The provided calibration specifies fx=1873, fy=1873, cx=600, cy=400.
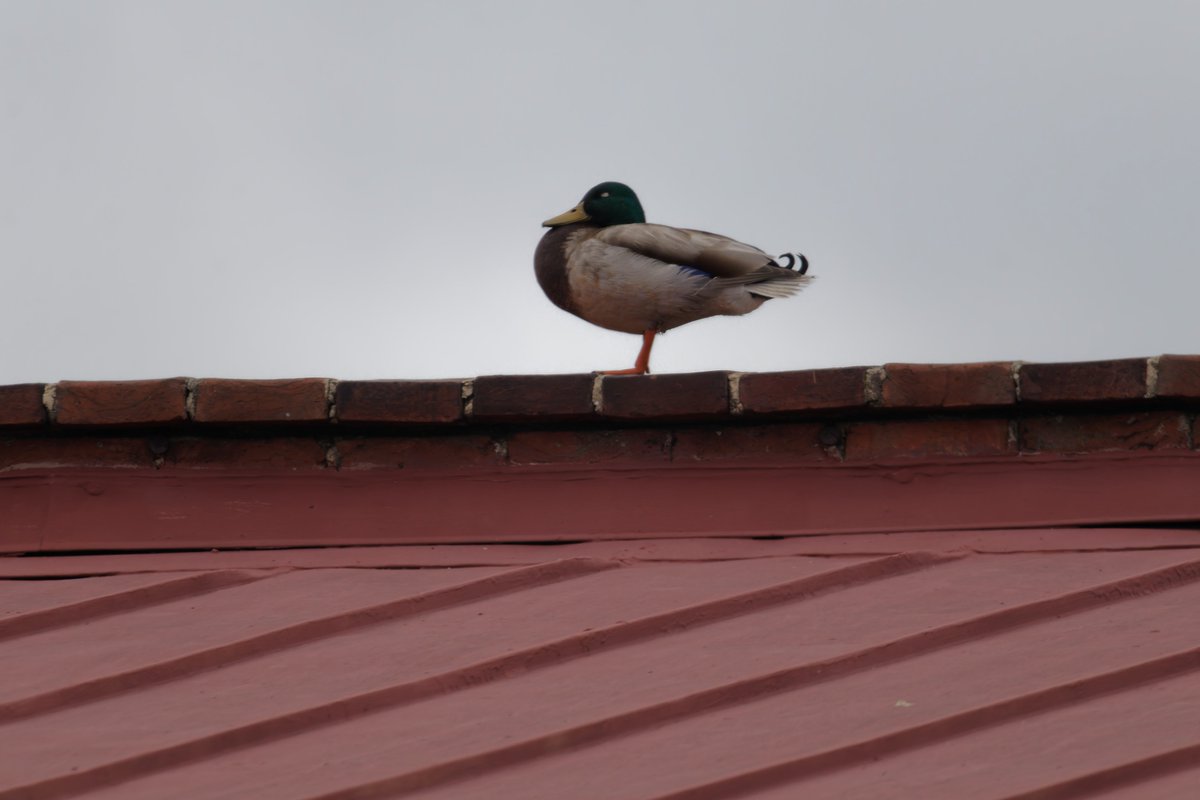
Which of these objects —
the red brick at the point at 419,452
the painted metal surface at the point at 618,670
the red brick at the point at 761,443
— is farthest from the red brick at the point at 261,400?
the red brick at the point at 761,443

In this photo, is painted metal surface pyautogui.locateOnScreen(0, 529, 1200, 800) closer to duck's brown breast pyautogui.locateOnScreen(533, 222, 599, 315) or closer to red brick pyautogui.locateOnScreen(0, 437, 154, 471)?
red brick pyautogui.locateOnScreen(0, 437, 154, 471)

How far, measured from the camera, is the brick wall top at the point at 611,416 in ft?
13.4

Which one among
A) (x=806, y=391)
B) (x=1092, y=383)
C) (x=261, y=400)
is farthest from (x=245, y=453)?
(x=1092, y=383)

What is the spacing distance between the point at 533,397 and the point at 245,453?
71cm

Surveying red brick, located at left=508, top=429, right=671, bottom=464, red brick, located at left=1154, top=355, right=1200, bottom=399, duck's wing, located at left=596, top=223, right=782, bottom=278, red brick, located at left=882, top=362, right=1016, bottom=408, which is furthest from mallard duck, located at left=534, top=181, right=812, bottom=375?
red brick, located at left=1154, top=355, right=1200, bottom=399

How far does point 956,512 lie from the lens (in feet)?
13.4

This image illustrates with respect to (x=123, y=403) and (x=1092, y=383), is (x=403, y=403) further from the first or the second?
(x=1092, y=383)

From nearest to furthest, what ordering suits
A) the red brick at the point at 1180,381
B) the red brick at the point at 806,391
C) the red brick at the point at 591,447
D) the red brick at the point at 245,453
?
the red brick at the point at 1180,381 → the red brick at the point at 806,391 → the red brick at the point at 591,447 → the red brick at the point at 245,453

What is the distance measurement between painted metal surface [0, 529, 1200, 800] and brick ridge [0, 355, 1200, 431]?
299 mm

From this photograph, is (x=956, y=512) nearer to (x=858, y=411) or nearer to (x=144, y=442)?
(x=858, y=411)

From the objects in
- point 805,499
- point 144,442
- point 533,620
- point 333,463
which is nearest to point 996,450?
point 805,499

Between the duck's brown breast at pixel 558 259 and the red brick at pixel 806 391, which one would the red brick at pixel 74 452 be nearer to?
the red brick at pixel 806 391

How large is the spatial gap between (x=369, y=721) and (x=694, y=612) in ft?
2.42

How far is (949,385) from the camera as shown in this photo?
4.13 m
